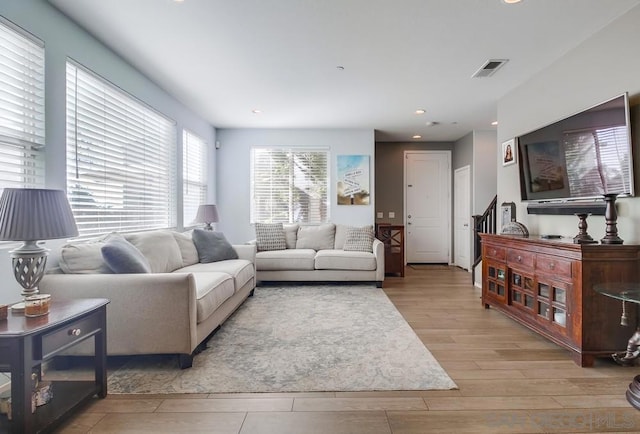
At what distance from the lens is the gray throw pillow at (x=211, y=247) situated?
4.15 metres

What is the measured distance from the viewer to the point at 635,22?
2.48 m

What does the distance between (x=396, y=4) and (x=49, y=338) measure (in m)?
2.89

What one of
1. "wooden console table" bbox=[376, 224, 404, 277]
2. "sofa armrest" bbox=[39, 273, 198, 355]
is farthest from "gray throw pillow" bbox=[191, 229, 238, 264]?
"wooden console table" bbox=[376, 224, 404, 277]

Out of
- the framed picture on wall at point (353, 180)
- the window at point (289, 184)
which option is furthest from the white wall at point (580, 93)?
the window at point (289, 184)

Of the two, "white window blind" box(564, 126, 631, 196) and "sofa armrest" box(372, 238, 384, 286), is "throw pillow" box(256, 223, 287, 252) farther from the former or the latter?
A: "white window blind" box(564, 126, 631, 196)

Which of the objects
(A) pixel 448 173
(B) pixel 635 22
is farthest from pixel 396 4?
(A) pixel 448 173

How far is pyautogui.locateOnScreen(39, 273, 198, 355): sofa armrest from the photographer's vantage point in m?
2.30

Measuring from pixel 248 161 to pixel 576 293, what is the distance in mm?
5096

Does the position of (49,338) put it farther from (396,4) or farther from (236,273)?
(396,4)

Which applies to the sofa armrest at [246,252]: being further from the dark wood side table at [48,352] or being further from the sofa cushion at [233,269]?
the dark wood side table at [48,352]

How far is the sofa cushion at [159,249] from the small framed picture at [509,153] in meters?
3.99

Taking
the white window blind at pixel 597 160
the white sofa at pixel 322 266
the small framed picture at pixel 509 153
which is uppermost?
the small framed picture at pixel 509 153

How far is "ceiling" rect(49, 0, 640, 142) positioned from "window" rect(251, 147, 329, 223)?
4.85ft

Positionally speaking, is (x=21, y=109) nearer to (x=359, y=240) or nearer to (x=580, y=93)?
(x=359, y=240)
